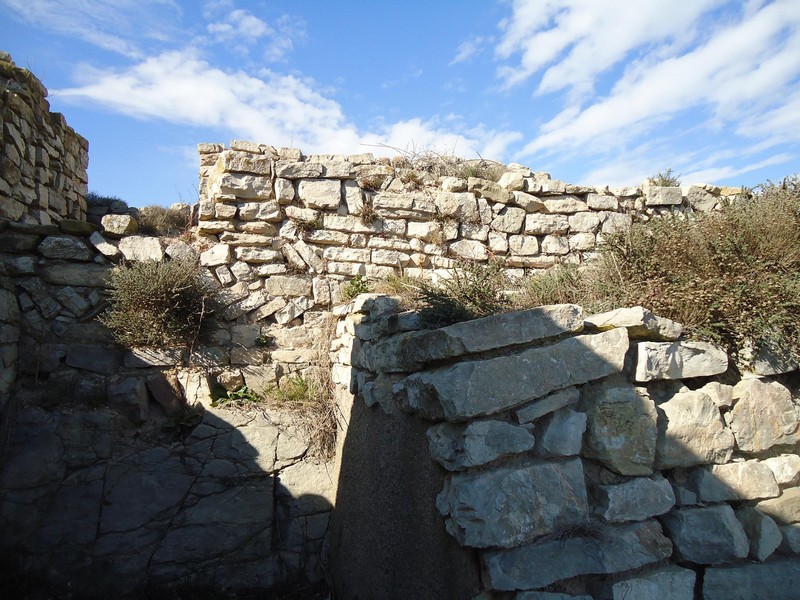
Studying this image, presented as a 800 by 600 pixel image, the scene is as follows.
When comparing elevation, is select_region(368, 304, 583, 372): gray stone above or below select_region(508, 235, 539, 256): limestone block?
below

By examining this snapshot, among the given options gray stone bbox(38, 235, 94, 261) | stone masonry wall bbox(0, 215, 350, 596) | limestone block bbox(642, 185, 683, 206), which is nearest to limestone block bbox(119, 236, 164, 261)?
stone masonry wall bbox(0, 215, 350, 596)

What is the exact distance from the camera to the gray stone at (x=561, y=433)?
268cm

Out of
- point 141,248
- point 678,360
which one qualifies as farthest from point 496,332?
point 141,248

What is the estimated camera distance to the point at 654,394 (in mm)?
3014

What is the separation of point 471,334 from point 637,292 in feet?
4.43

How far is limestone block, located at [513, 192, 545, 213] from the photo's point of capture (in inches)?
221

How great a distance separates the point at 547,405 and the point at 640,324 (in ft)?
2.47

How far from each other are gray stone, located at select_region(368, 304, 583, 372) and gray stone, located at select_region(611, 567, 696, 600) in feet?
4.19

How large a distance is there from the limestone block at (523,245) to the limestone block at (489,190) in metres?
0.41

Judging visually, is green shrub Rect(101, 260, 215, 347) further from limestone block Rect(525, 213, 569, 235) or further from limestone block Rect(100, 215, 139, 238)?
limestone block Rect(525, 213, 569, 235)

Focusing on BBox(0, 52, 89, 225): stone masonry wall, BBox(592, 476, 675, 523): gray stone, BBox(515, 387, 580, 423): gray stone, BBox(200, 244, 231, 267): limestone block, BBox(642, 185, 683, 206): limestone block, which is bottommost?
BBox(592, 476, 675, 523): gray stone

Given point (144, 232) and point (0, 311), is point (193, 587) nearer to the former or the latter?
point (0, 311)

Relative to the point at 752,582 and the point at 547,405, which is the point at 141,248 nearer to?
the point at 547,405

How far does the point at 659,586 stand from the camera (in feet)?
8.59
